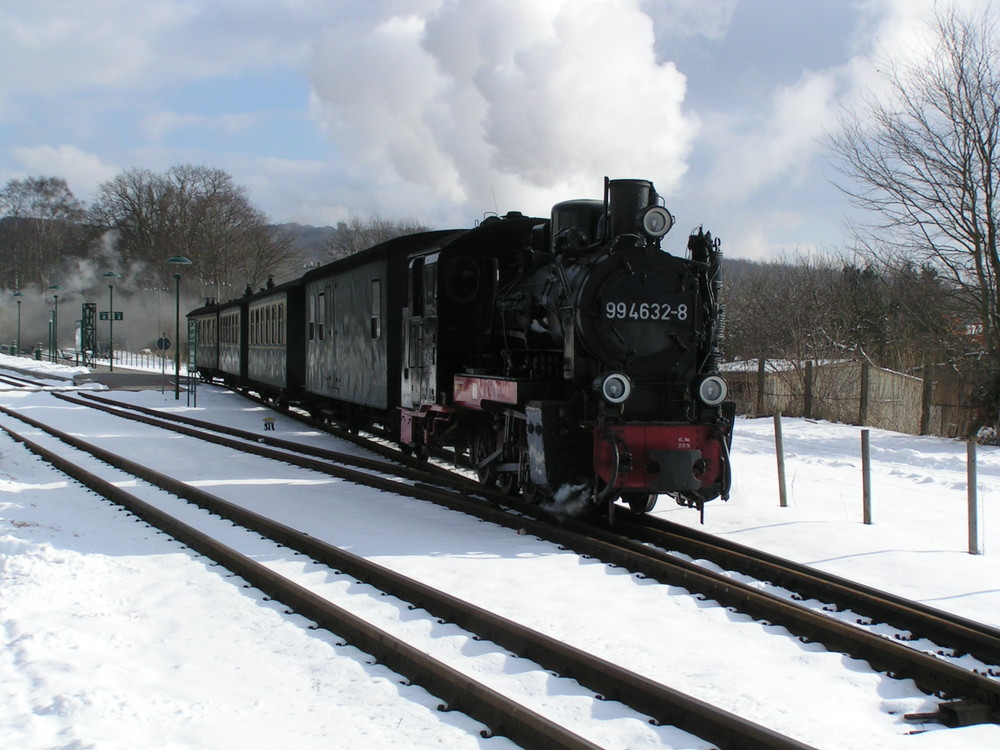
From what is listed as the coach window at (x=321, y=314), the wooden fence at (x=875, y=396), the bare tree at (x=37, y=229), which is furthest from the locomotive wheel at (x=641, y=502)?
the bare tree at (x=37, y=229)

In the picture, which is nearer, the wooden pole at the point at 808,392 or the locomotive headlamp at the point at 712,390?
the locomotive headlamp at the point at 712,390

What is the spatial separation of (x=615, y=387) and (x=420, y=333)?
3.81m

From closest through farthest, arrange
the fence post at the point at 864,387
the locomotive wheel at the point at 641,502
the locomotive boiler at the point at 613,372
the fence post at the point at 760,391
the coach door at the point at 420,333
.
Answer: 1. the locomotive boiler at the point at 613,372
2. the locomotive wheel at the point at 641,502
3. the coach door at the point at 420,333
4. the fence post at the point at 864,387
5. the fence post at the point at 760,391

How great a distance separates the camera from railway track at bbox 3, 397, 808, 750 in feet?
11.2

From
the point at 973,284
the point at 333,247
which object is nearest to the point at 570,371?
the point at 973,284

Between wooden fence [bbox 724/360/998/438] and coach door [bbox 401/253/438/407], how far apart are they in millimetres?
10208

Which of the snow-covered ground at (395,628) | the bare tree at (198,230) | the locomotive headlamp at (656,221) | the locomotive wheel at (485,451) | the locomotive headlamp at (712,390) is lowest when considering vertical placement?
the snow-covered ground at (395,628)

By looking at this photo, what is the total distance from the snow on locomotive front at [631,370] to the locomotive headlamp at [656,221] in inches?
0.4

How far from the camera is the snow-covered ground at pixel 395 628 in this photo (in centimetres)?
361

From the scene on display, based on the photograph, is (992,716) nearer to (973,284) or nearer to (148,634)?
(148,634)

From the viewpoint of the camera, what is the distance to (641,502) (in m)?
8.50

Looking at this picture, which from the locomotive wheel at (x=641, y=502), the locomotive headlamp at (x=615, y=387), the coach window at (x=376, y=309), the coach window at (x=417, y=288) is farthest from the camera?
the coach window at (x=376, y=309)

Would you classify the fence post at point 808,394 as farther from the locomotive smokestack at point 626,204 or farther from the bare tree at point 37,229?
the bare tree at point 37,229

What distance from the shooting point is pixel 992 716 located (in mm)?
3830
